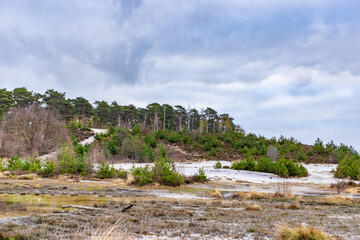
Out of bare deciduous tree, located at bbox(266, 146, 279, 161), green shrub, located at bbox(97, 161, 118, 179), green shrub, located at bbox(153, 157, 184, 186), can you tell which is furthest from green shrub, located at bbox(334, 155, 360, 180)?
green shrub, located at bbox(97, 161, 118, 179)

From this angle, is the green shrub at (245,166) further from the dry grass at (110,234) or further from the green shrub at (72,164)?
the dry grass at (110,234)

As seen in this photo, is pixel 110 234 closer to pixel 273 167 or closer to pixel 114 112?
pixel 273 167

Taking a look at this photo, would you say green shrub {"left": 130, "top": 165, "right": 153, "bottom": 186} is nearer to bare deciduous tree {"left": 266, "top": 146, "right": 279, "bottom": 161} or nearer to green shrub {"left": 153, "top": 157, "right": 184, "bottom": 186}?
green shrub {"left": 153, "top": 157, "right": 184, "bottom": 186}

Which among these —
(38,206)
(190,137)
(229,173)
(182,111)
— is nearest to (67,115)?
(182,111)

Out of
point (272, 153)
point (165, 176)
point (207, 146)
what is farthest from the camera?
point (207, 146)

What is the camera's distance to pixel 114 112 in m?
77.1

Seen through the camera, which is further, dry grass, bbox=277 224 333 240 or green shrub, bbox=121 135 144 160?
green shrub, bbox=121 135 144 160

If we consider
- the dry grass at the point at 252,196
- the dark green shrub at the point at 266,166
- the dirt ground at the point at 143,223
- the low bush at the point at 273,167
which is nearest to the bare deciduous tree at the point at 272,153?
the low bush at the point at 273,167

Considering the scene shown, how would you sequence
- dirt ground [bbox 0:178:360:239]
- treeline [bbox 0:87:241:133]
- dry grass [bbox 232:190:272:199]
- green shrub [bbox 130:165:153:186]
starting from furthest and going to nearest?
treeline [bbox 0:87:241:133] < green shrub [bbox 130:165:153:186] < dry grass [bbox 232:190:272:199] < dirt ground [bbox 0:178:360:239]

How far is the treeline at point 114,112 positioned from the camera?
Result: 62812 millimetres

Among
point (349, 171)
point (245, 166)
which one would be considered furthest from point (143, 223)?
point (349, 171)

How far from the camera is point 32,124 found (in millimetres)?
33906

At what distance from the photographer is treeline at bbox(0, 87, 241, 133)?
206 ft

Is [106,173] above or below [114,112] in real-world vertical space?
below
